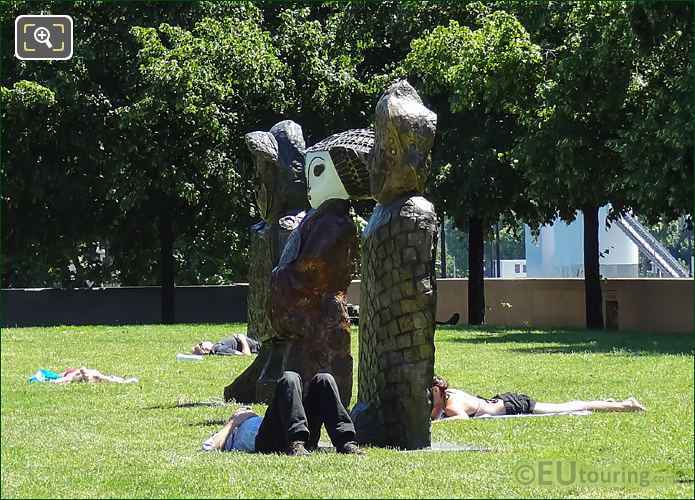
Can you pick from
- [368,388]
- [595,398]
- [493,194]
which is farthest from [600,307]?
[368,388]

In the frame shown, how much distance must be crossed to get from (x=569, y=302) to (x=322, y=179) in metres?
24.1

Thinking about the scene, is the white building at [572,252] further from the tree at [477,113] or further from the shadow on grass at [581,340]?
the shadow on grass at [581,340]

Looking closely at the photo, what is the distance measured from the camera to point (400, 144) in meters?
10.3

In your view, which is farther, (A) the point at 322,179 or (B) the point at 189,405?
(B) the point at 189,405

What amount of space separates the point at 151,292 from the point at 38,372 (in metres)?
20.3

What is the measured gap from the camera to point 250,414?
1048 centimetres

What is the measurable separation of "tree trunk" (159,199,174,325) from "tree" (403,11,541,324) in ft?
24.1

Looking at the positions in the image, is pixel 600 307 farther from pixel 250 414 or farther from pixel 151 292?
pixel 250 414

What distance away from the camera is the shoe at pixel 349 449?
31.1ft

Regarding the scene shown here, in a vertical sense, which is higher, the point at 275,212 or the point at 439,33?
the point at 439,33

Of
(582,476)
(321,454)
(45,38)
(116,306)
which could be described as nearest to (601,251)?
(116,306)

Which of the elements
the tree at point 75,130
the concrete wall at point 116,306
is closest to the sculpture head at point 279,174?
the tree at point 75,130

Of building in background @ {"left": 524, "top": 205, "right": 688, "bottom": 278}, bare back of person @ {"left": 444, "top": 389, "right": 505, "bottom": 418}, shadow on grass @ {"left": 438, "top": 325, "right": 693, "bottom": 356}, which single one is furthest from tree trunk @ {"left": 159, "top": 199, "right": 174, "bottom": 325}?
building in background @ {"left": 524, "top": 205, "right": 688, "bottom": 278}

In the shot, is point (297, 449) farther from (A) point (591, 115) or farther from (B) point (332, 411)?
(A) point (591, 115)
